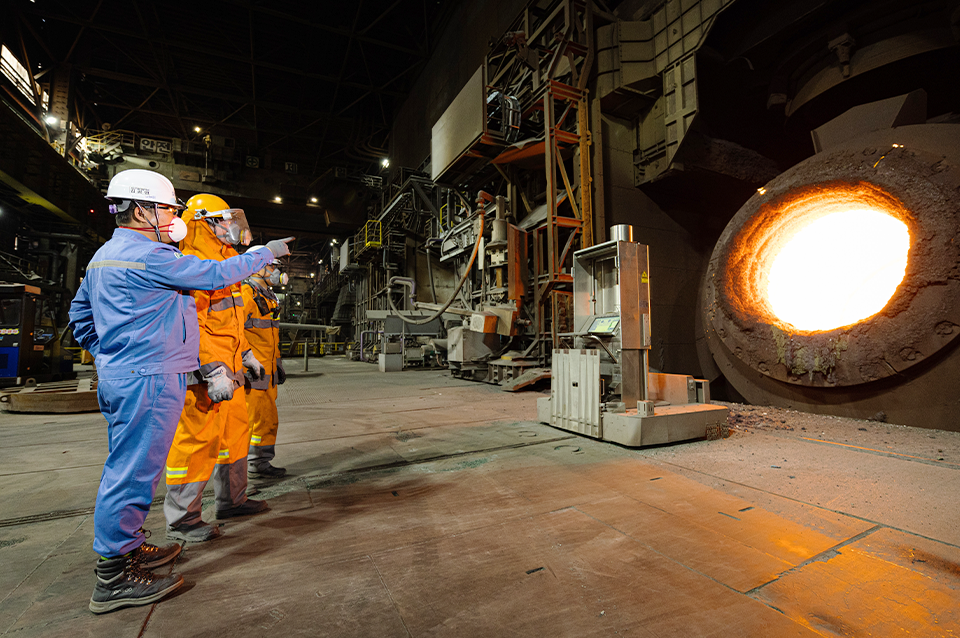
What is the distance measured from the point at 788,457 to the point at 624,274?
1.97 m

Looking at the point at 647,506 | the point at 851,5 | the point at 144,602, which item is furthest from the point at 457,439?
the point at 851,5

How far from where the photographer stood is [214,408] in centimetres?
209

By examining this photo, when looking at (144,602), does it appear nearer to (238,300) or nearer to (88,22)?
(238,300)

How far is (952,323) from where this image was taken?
11.6 feet

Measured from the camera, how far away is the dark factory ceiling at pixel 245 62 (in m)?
14.1

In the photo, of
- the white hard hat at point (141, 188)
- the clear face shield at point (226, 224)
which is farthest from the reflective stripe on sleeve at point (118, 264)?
the clear face shield at point (226, 224)

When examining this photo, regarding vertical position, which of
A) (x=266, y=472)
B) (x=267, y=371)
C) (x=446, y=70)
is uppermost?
(x=446, y=70)

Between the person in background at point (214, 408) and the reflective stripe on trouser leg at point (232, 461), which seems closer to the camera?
the person in background at point (214, 408)

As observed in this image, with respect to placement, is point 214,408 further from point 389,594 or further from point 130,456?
point 389,594

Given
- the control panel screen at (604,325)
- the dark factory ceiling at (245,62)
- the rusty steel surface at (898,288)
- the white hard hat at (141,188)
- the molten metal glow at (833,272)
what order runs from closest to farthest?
the white hard hat at (141,188) → the rusty steel surface at (898,288) → the control panel screen at (604,325) → the molten metal glow at (833,272) → the dark factory ceiling at (245,62)

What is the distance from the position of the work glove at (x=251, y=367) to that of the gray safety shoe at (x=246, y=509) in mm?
743

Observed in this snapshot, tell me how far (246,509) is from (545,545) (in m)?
1.72

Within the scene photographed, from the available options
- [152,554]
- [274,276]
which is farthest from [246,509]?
[274,276]

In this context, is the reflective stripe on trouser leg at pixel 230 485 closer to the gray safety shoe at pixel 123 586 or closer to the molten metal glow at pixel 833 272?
the gray safety shoe at pixel 123 586
